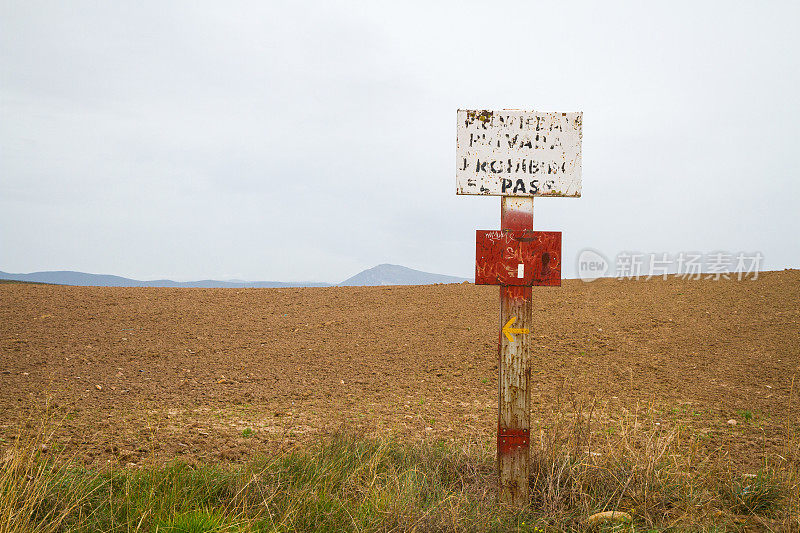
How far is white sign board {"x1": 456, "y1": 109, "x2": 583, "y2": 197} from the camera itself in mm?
3982

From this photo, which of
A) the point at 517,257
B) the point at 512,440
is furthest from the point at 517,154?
the point at 512,440

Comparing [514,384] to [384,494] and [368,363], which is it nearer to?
[384,494]

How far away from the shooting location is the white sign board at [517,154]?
3982mm

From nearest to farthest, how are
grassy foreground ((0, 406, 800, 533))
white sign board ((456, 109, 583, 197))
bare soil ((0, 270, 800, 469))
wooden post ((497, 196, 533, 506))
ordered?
grassy foreground ((0, 406, 800, 533)), wooden post ((497, 196, 533, 506)), white sign board ((456, 109, 583, 197)), bare soil ((0, 270, 800, 469))

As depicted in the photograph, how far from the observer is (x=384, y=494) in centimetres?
322

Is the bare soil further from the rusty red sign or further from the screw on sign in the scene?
the rusty red sign

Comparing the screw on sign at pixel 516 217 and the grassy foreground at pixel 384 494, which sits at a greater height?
the screw on sign at pixel 516 217

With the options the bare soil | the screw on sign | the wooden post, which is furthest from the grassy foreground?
the bare soil

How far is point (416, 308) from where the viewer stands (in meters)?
14.4

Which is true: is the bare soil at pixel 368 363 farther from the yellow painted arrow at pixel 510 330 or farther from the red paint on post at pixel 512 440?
the yellow painted arrow at pixel 510 330

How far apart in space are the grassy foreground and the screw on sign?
373 millimetres

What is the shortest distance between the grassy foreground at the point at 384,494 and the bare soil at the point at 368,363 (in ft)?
1.64

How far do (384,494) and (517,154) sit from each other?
2.60 m

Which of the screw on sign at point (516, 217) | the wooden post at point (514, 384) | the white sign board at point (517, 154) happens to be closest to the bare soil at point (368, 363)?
the wooden post at point (514, 384)
